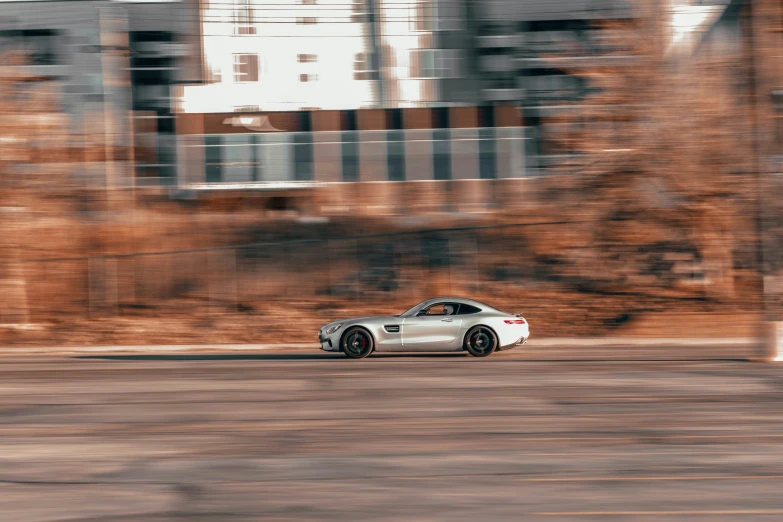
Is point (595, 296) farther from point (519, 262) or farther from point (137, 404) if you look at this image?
point (137, 404)

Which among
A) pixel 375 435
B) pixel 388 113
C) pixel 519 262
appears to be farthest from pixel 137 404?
pixel 388 113

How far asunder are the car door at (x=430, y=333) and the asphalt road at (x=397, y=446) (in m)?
2.06

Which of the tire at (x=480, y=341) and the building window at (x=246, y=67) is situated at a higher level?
the building window at (x=246, y=67)

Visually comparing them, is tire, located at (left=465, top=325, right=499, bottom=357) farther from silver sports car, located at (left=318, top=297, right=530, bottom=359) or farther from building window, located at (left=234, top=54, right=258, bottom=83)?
building window, located at (left=234, top=54, right=258, bottom=83)

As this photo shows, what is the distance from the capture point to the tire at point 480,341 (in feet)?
61.8

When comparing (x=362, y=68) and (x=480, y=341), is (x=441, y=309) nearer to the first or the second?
(x=480, y=341)

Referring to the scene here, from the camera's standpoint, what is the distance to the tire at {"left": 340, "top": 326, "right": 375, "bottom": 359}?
18859mm

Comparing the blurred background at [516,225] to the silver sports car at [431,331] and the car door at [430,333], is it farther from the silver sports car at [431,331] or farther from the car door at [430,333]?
the car door at [430,333]

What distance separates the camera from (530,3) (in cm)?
5228

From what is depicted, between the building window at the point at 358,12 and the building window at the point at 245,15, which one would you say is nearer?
the building window at the point at 358,12

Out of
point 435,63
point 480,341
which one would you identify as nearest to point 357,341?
point 480,341

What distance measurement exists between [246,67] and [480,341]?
39740mm

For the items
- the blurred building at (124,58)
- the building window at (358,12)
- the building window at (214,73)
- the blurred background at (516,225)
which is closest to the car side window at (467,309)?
the blurred background at (516,225)

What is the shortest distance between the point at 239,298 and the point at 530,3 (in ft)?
96.2
